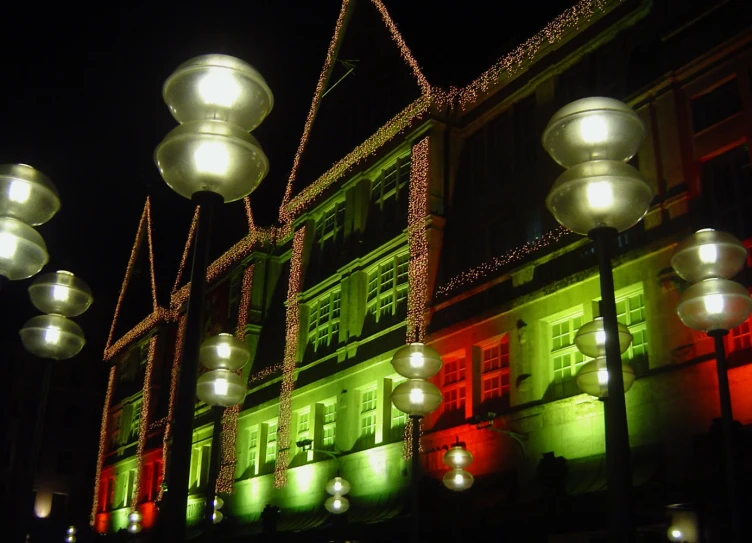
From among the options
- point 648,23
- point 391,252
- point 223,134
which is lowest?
point 223,134

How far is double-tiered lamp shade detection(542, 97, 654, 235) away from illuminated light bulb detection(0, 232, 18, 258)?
5.90 meters

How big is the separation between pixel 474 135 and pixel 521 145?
8.91 feet

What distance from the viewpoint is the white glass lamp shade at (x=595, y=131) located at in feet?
24.7

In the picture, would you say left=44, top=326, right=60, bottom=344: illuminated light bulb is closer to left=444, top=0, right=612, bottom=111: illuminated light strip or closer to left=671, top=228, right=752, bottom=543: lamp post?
left=671, top=228, right=752, bottom=543: lamp post

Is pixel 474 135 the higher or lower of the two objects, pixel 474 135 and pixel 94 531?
the higher

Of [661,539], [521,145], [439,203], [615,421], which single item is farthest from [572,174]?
[439,203]

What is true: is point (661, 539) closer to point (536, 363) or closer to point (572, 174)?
point (536, 363)

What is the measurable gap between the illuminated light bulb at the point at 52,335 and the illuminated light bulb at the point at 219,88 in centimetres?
578

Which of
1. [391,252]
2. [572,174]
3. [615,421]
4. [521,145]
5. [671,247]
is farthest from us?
[391,252]

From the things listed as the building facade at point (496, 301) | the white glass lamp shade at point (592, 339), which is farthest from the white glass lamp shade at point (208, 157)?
the building facade at point (496, 301)

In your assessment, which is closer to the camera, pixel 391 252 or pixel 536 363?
pixel 536 363

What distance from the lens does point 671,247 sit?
16.9m

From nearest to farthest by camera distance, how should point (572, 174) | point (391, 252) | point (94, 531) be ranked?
point (572, 174) → point (391, 252) → point (94, 531)

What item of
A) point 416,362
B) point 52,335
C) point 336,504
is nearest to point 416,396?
point 416,362
